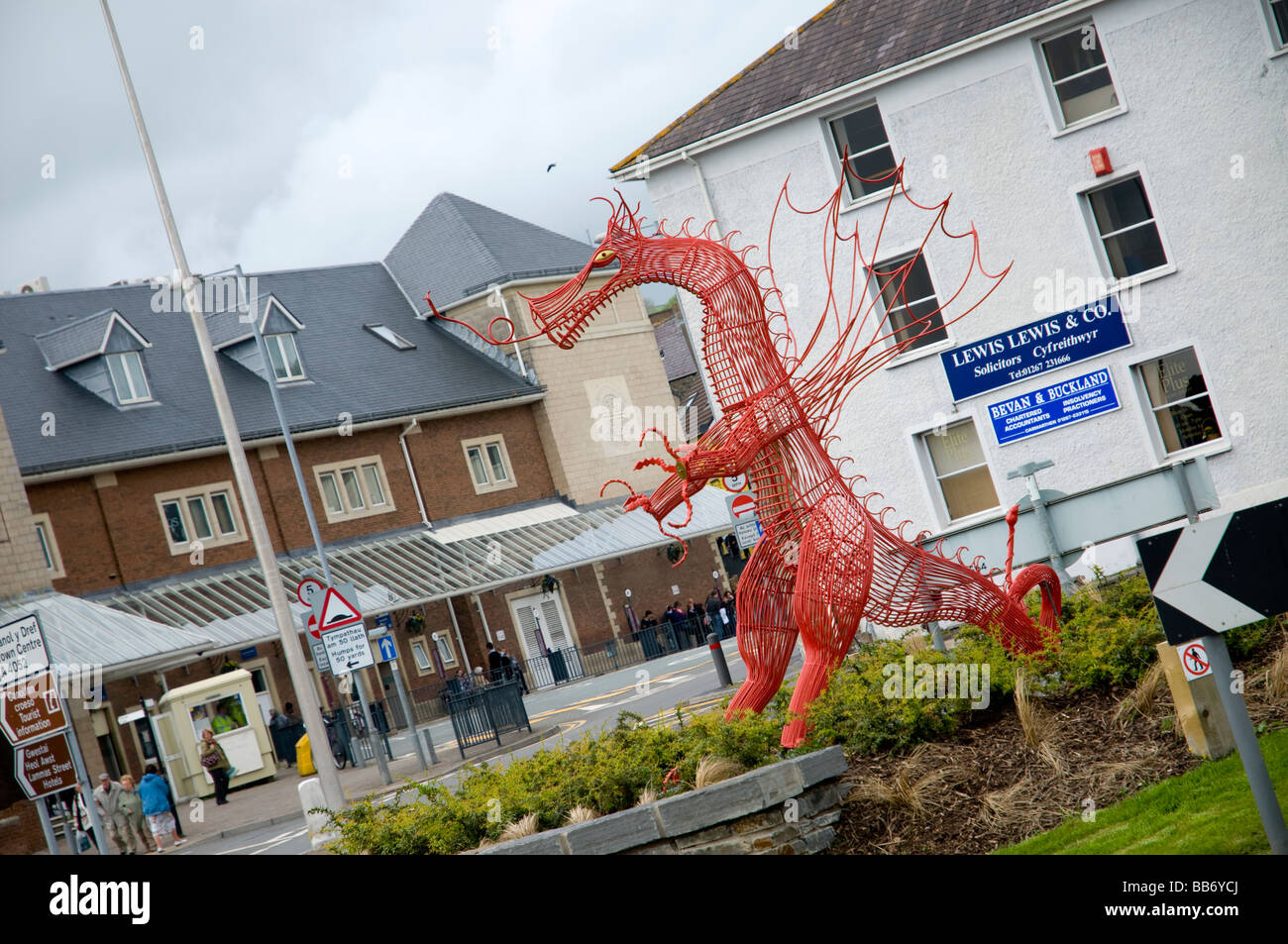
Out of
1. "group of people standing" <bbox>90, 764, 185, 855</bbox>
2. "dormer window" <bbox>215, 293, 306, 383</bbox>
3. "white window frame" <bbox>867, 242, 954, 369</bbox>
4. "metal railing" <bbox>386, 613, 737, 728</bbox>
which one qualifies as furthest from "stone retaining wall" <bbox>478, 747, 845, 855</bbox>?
"dormer window" <bbox>215, 293, 306, 383</bbox>

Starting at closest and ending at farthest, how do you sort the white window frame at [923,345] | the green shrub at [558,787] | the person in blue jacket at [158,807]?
1. the green shrub at [558,787]
2. the person in blue jacket at [158,807]
3. the white window frame at [923,345]

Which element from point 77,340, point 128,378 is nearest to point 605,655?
point 128,378

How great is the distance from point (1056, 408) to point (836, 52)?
7353 millimetres

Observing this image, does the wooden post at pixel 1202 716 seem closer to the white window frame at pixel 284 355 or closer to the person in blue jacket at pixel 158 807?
the person in blue jacket at pixel 158 807

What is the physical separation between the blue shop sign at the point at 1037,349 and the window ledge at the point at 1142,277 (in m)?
0.21

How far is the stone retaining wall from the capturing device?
23.9ft

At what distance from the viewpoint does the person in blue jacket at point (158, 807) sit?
66.7 ft

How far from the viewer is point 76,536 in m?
32.5

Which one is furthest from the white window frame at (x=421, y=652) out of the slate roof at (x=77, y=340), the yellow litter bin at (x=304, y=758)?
the slate roof at (x=77, y=340)

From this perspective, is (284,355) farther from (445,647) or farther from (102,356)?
(445,647)

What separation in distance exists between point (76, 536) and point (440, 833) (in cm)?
2748

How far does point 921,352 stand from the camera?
2273cm

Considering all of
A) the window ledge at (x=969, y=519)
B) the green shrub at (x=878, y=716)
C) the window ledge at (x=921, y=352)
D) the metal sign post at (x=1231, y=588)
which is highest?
the window ledge at (x=921, y=352)
